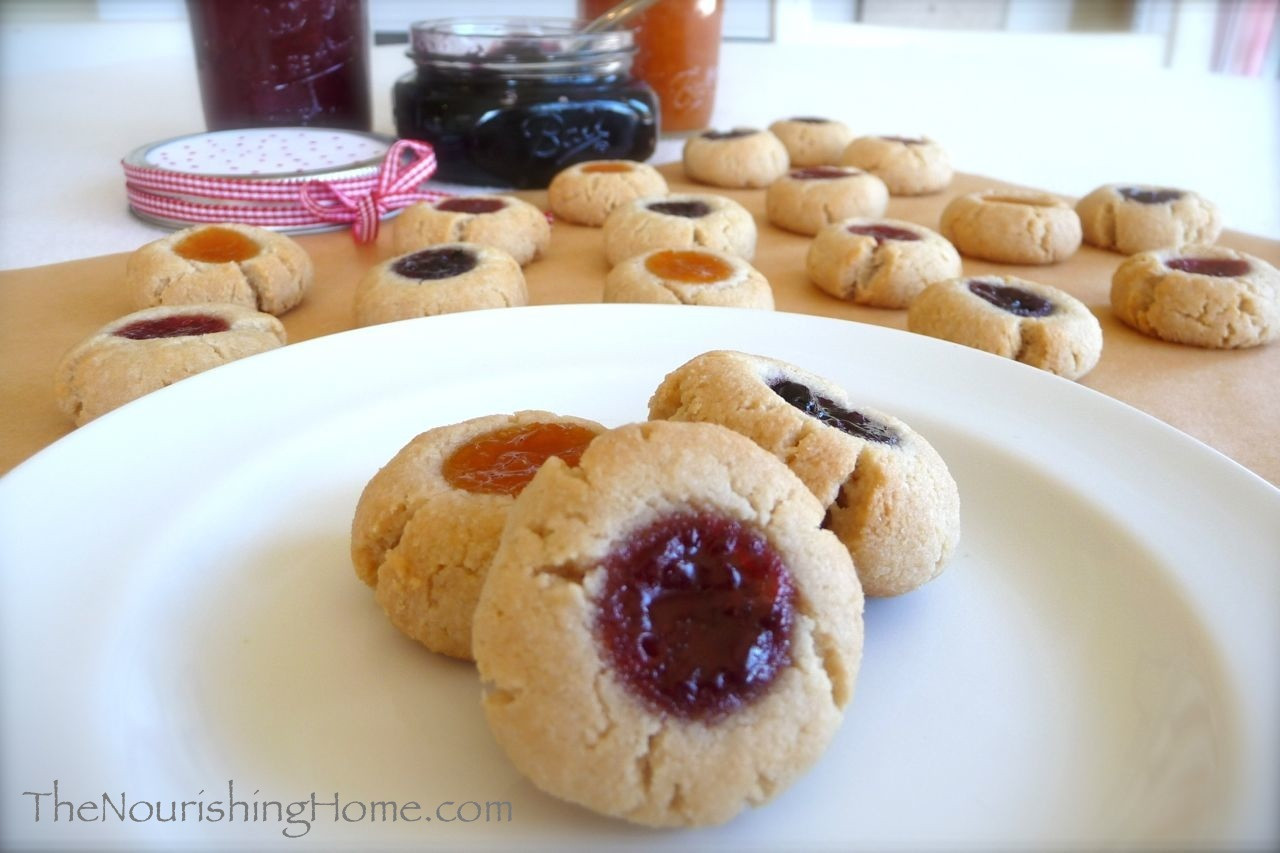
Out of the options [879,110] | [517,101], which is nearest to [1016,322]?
[517,101]

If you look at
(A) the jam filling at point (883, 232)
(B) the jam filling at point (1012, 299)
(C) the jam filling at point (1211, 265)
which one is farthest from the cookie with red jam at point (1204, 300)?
(A) the jam filling at point (883, 232)

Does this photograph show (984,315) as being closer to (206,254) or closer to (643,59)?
(206,254)

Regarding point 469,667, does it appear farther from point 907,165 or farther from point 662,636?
point 907,165

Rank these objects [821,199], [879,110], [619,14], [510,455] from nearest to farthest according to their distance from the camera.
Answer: [510,455] → [821,199] → [619,14] → [879,110]

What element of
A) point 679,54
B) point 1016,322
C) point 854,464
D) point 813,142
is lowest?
point 1016,322

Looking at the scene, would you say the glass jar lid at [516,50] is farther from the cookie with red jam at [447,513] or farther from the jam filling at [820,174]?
the cookie with red jam at [447,513]

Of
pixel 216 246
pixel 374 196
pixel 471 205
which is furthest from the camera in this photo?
pixel 374 196

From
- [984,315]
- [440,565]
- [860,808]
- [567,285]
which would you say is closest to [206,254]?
[567,285]
